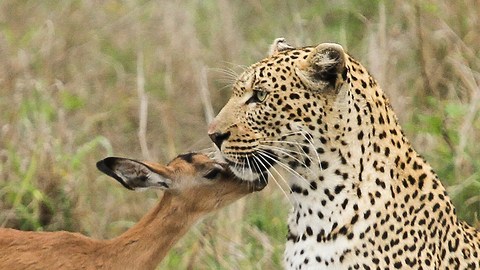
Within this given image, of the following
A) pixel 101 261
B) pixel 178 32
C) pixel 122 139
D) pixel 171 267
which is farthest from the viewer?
pixel 178 32

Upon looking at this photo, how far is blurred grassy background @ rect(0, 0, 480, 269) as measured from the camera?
9.59 m

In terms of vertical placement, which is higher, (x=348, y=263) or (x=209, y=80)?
(x=209, y=80)

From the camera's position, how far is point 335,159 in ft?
23.3

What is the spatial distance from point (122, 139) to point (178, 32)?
1.26 metres

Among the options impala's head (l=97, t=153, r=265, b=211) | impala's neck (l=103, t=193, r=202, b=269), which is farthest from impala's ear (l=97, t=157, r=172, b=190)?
impala's neck (l=103, t=193, r=202, b=269)

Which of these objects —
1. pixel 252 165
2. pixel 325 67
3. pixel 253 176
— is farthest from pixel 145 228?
pixel 325 67

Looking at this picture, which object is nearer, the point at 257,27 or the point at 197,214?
the point at 197,214

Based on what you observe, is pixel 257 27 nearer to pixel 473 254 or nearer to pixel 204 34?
pixel 204 34

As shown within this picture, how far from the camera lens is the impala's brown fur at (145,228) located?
8.02m

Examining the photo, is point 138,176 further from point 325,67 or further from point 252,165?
point 325,67

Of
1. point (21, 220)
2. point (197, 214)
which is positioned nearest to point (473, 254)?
point (197, 214)

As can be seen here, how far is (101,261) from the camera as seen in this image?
8.16m

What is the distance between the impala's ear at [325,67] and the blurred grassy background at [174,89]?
2149 mm

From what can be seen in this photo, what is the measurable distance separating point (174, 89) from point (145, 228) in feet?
13.0
